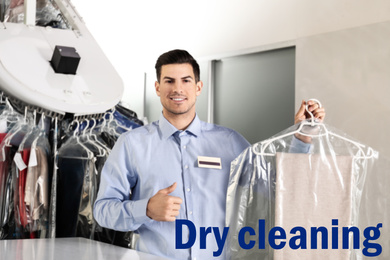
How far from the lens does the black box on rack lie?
2.40 metres

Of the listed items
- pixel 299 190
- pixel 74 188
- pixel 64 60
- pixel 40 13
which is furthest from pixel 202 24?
pixel 299 190

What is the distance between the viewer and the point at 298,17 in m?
3.62

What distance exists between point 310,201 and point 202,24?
2804 millimetres

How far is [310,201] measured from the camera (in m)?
1.90

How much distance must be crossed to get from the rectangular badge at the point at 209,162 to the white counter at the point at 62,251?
43 cm

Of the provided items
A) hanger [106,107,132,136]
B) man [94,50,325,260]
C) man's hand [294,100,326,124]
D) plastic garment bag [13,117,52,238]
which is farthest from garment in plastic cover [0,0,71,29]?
man's hand [294,100,326,124]

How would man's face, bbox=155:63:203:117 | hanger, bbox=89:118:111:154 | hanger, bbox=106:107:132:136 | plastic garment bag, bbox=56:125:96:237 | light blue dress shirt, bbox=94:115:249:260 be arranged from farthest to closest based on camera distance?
hanger, bbox=106:107:132:136, hanger, bbox=89:118:111:154, plastic garment bag, bbox=56:125:96:237, man's face, bbox=155:63:203:117, light blue dress shirt, bbox=94:115:249:260

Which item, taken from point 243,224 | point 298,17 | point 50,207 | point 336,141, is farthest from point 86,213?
point 298,17

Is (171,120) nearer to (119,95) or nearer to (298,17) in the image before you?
(119,95)

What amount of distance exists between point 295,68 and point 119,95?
1571 millimetres

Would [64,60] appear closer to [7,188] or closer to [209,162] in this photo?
[7,188]

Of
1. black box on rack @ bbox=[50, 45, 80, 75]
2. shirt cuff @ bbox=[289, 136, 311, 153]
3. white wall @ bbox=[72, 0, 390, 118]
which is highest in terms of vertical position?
white wall @ bbox=[72, 0, 390, 118]

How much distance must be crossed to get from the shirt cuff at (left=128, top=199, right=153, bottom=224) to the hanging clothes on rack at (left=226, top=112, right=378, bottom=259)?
1.00ft

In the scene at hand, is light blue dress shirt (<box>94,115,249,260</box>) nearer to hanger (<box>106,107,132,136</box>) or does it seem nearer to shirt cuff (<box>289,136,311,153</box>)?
shirt cuff (<box>289,136,311,153</box>)
